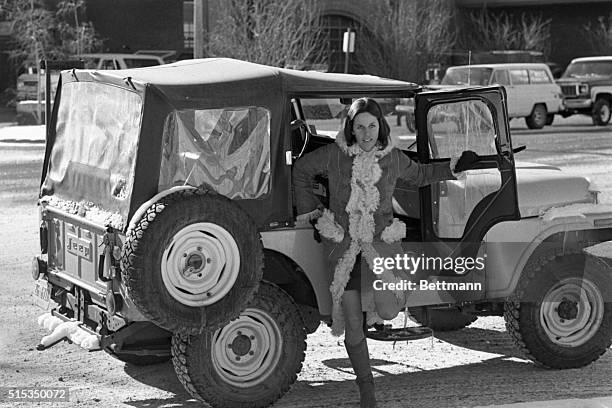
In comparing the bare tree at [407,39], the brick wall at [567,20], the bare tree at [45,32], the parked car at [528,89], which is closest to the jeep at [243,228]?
the parked car at [528,89]

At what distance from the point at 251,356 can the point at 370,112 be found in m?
1.58

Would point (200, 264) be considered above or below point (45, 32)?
below

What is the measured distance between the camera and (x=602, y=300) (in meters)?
7.37

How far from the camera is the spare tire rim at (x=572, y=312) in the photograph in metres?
7.30

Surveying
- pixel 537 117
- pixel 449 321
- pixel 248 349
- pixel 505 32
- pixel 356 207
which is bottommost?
pixel 449 321

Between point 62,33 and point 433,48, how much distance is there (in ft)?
41.2

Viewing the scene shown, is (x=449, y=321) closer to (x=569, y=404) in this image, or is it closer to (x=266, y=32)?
(x=569, y=404)

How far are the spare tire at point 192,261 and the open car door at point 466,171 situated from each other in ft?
4.51

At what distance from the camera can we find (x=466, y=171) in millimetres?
7039

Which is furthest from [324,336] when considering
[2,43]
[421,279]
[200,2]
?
[2,43]

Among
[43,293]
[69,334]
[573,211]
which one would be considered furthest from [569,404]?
[43,293]

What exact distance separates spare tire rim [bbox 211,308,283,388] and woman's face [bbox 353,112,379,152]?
1.16 metres

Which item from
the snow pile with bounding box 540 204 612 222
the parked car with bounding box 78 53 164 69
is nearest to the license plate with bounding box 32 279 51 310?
the snow pile with bounding box 540 204 612 222

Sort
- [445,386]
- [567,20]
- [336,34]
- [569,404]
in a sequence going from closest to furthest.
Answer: [569,404] < [445,386] < [336,34] < [567,20]
